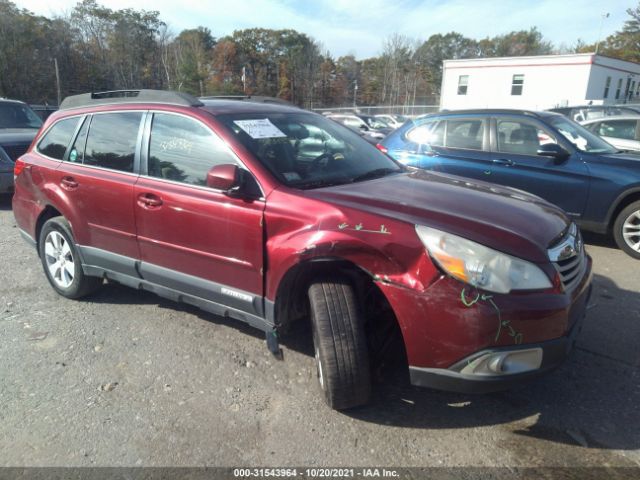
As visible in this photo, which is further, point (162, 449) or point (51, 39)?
point (51, 39)

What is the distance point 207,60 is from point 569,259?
59923 mm

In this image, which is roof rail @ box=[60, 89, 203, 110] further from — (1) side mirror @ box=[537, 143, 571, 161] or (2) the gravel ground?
(1) side mirror @ box=[537, 143, 571, 161]

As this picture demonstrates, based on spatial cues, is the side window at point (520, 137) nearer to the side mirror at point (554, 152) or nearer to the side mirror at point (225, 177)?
the side mirror at point (554, 152)

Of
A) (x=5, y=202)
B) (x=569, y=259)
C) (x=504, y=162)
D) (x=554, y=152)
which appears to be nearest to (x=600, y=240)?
(x=554, y=152)

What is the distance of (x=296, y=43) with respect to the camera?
62625 millimetres

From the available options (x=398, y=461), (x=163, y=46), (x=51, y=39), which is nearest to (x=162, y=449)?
(x=398, y=461)

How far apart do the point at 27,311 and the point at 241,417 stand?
252 cm

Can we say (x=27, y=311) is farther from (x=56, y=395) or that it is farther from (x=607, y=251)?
(x=607, y=251)

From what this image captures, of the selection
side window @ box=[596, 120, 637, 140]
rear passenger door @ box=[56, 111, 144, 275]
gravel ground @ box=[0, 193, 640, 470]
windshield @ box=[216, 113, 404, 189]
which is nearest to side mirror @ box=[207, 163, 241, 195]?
windshield @ box=[216, 113, 404, 189]

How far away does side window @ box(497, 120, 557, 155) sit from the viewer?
5.77 meters

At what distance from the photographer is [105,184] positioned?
141 inches

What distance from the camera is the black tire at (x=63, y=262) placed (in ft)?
13.3

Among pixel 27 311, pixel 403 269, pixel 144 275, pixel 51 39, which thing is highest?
pixel 51 39

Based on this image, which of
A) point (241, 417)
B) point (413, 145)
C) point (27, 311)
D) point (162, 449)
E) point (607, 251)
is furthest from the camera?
point (413, 145)
